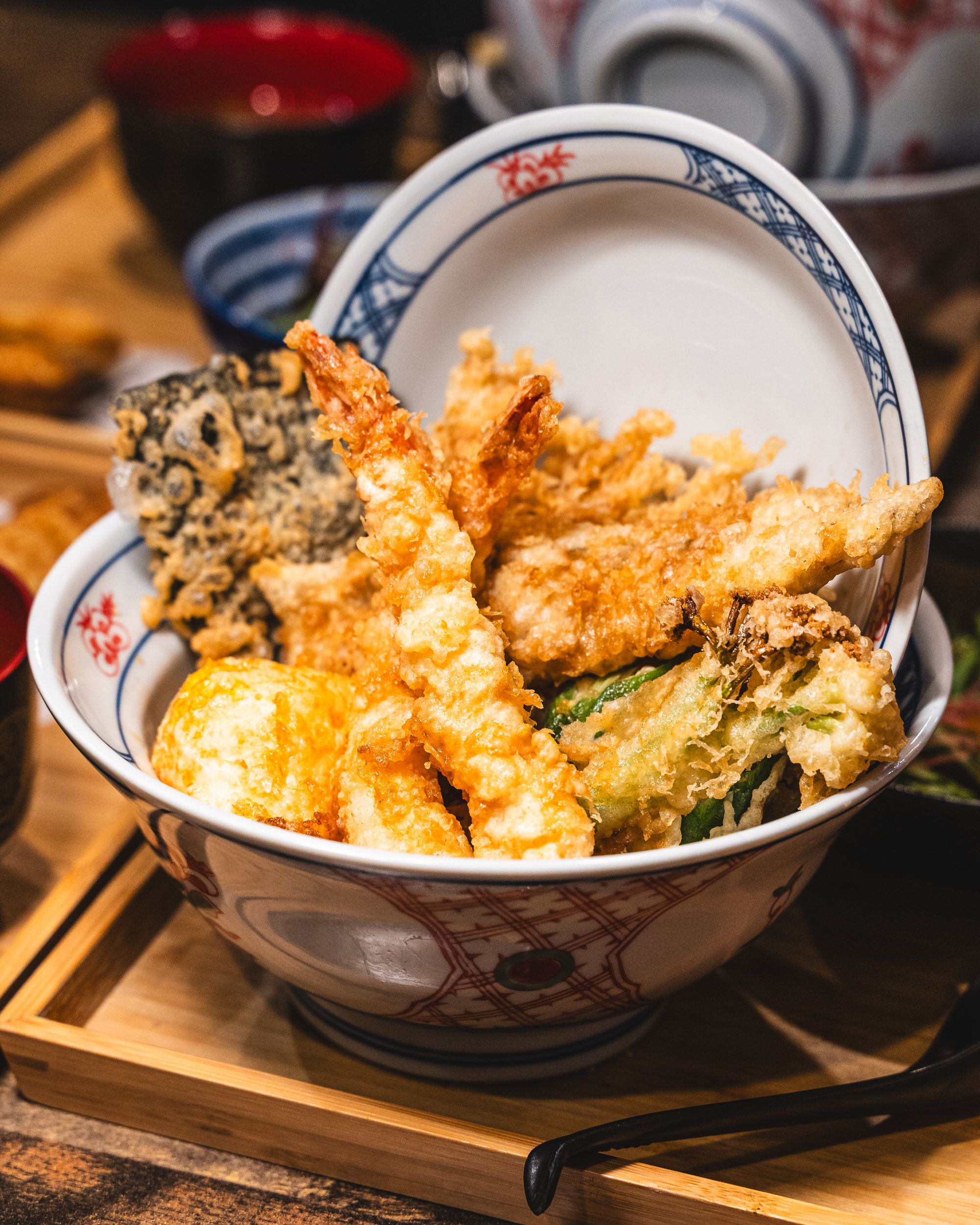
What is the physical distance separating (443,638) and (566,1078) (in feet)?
1.26

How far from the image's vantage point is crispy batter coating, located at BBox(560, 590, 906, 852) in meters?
0.72

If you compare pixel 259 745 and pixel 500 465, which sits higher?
pixel 500 465

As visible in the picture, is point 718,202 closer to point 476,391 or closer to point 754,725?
point 476,391

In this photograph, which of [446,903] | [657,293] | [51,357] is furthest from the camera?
[51,357]

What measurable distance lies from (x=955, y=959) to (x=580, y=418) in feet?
1.98

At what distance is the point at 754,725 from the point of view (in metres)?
0.75

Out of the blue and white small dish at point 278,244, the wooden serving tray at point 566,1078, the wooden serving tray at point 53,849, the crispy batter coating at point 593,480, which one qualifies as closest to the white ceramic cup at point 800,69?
the blue and white small dish at point 278,244

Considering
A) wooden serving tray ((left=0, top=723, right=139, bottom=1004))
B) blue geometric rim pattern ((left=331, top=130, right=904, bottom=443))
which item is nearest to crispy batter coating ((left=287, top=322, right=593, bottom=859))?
blue geometric rim pattern ((left=331, top=130, right=904, bottom=443))

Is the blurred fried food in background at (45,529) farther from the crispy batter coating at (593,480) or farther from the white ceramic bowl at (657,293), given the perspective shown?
the crispy batter coating at (593,480)

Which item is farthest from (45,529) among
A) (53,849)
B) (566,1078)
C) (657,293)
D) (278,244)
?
(566,1078)

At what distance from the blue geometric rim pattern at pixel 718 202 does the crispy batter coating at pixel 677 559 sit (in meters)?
0.11

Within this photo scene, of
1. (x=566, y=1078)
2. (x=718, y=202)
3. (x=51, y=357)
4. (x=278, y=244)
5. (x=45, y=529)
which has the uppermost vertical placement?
(x=718, y=202)

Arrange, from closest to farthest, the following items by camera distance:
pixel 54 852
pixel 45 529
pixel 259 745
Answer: pixel 259 745 < pixel 54 852 < pixel 45 529

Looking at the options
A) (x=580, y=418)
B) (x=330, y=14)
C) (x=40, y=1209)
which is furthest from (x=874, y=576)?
(x=330, y=14)
